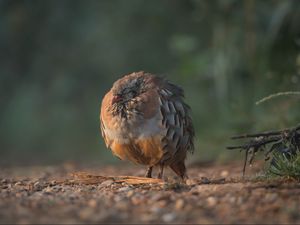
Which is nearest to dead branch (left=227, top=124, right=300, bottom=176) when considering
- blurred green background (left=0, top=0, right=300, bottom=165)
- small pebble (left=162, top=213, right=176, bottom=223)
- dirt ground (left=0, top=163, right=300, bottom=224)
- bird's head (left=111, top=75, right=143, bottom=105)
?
dirt ground (left=0, top=163, right=300, bottom=224)

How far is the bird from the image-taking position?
20.6ft

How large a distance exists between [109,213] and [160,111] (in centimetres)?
223

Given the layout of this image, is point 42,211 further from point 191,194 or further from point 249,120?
point 249,120

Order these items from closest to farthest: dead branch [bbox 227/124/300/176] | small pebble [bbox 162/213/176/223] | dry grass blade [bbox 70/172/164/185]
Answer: small pebble [bbox 162/213/176/223] < dead branch [bbox 227/124/300/176] < dry grass blade [bbox 70/172/164/185]

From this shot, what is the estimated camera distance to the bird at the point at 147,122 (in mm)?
6285

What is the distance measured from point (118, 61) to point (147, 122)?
28.0ft

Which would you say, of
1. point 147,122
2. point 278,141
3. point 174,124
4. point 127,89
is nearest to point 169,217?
point 278,141

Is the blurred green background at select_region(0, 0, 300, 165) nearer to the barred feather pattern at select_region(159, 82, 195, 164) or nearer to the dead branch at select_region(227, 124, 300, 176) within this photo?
the barred feather pattern at select_region(159, 82, 195, 164)

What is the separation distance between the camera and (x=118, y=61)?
48.3 ft

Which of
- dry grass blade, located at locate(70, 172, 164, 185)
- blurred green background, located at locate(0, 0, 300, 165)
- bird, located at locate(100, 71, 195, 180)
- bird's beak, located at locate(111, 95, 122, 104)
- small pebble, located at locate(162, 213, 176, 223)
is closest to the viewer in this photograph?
small pebble, located at locate(162, 213, 176, 223)

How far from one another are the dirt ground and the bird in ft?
2.16

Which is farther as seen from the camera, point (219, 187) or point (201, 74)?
point (201, 74)

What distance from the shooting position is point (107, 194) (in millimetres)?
5078

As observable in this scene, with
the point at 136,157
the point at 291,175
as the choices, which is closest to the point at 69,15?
the point at 136,157
